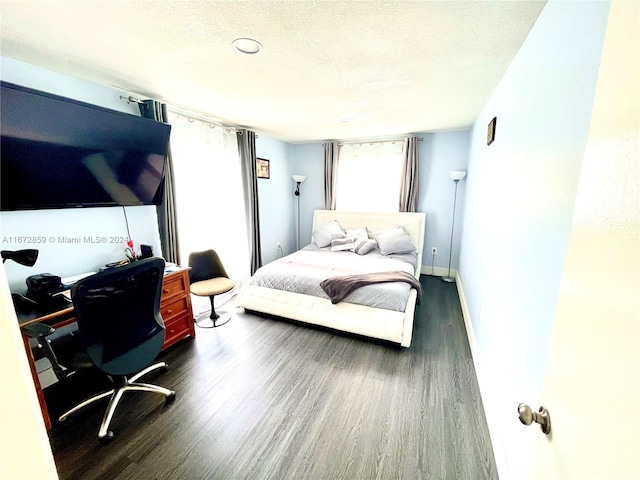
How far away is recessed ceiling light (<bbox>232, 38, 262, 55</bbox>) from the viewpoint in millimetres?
1547

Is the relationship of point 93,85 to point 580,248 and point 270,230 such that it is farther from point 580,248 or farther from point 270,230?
point 580,248

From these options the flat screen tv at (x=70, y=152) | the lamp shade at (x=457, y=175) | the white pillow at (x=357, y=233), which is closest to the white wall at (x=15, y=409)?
the flat screen tv at (x=70, y=152)

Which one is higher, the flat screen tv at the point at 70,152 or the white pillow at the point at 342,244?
the flat screen tv at the point at 70,152

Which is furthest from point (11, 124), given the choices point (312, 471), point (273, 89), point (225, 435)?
point (312, 471)

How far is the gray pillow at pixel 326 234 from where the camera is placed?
4383 millimetres

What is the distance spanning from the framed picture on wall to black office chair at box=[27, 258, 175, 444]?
9.31ft

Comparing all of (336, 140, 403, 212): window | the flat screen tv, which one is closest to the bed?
(336, 140, 403, 212): window

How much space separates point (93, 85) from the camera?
2.19 m

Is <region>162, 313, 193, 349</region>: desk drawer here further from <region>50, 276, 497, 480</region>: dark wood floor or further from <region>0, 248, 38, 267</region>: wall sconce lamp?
<region>0, 248, 38, 267</region>: wall sconce lamp

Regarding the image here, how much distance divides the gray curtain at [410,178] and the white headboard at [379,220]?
0.17 m

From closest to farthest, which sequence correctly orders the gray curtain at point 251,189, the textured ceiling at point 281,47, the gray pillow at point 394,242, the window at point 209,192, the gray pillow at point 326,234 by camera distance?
the textured ceiling at point 281,47 < the window at point 209,192 < the gray curtain at point 251,189 < the gray pillow at point 394,242 < the gray pillow at point 326,234

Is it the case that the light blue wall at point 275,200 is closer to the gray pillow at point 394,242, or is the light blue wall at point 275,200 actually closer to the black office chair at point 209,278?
the black office chair at point 209,278

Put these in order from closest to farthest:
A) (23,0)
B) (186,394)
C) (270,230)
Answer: (23,0) → (186,394) → (270,230)

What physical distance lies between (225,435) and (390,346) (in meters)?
1.58
